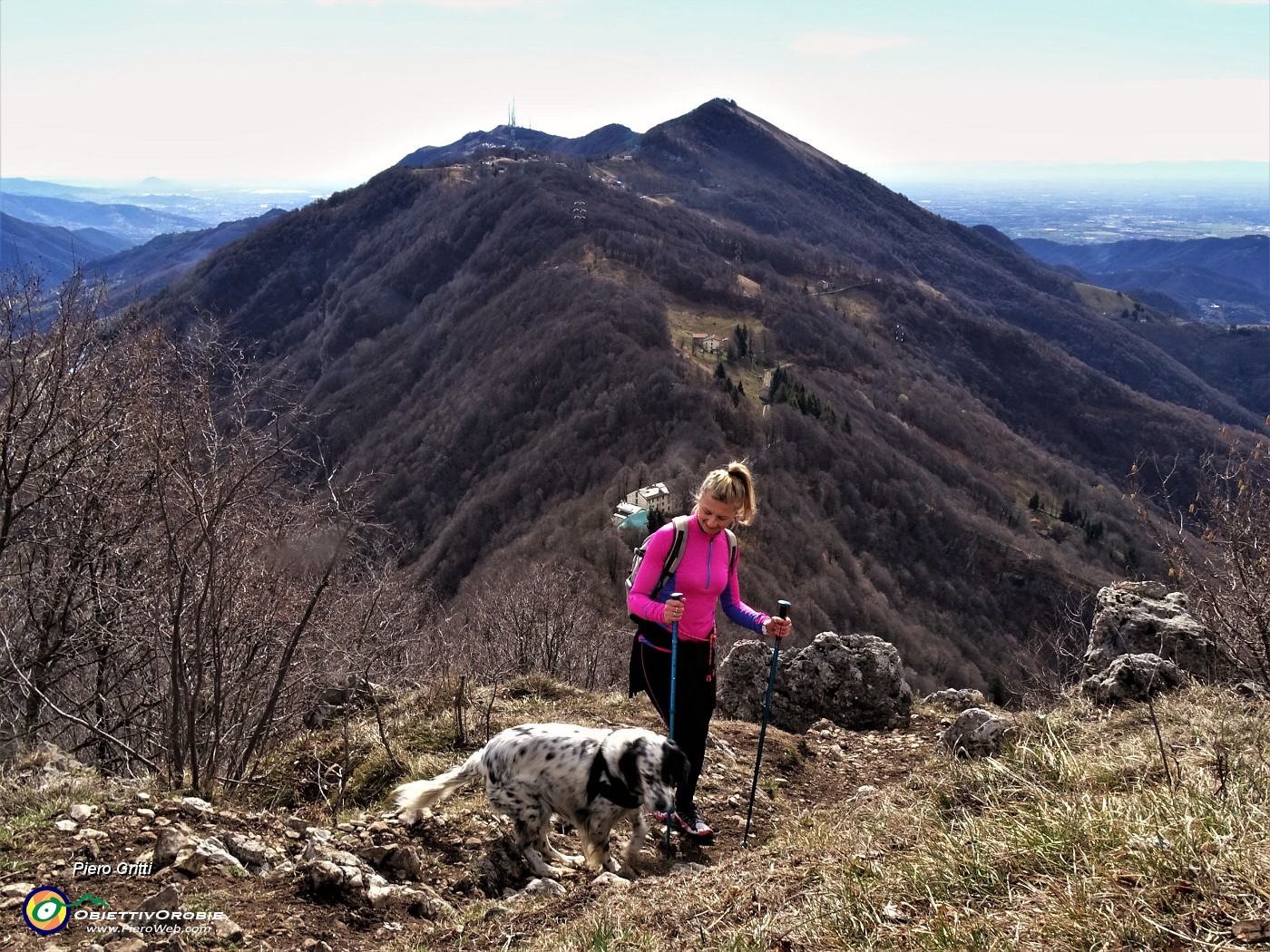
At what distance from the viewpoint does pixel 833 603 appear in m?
44.3

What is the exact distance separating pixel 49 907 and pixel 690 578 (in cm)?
358

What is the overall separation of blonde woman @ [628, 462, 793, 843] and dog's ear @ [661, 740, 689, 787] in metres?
0.24

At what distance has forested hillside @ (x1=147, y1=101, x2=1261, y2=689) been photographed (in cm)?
4938

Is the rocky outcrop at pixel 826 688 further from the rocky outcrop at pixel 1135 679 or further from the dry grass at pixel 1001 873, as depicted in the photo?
the dry grass at pixel 1001 873

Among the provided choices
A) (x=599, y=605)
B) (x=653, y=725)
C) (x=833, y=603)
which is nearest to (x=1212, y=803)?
(x=653, y=725)

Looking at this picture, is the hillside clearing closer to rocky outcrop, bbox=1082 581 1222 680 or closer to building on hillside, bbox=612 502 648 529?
rocky outcrop, bbox=1082 581 1222 680

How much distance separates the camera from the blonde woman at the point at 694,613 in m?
4.75

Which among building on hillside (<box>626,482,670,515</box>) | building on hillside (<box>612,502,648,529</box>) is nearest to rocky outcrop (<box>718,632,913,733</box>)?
building on hillside (<box>612,502,648,529</box>)

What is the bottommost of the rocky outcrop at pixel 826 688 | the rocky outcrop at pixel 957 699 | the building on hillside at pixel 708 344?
the rocky outcrop at pixel 957 699

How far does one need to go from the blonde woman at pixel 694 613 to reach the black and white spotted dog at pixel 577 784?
408mm

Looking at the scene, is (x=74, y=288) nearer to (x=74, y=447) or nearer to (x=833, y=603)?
(x=74, y=447)

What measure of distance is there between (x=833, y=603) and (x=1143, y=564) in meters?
51.1

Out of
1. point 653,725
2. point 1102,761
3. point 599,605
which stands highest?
point 1102,761

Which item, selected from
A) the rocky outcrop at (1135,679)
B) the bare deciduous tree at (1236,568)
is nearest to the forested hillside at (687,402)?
the rocky outcrop at (1135,679)
